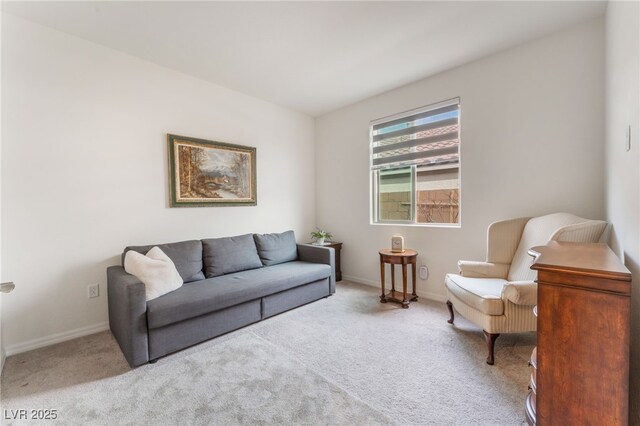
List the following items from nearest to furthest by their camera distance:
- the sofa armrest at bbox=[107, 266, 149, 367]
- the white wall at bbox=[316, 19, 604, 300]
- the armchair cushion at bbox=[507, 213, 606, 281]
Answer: the armchair cushion at bbox=[507, 213, 606, 281] → the sofa armrest at bbox=[107, 266, 149, 367] → the white wall at bbox=[316, 19, 604, 300]

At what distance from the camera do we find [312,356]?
2029mm

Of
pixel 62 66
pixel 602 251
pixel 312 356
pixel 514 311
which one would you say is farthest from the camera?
pixel 62 66

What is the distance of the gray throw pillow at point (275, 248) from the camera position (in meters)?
3.35

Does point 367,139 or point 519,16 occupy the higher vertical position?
point 519,16

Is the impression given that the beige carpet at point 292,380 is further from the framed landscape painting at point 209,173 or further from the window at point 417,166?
the framed landscape painting at point 209,173

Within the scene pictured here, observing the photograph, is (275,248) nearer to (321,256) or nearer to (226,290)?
(321,256)

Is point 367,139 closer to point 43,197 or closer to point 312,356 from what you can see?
point 312,356

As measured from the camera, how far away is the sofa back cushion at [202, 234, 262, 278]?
287cm

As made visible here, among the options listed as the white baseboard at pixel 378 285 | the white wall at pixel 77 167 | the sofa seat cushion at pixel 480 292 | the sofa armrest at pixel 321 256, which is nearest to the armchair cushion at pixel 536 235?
the sofa seat cushion at pixel 480 292

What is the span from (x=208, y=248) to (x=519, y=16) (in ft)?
11.5

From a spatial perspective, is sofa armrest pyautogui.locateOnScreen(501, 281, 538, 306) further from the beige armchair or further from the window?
the window

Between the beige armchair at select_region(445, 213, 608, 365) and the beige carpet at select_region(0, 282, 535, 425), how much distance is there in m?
0.28

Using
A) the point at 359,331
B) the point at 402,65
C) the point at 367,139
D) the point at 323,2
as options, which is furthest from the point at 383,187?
the point at 323,2

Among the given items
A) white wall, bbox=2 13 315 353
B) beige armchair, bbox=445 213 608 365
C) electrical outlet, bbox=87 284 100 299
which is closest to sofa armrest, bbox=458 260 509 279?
beige armchair, bbox=445 213 608 365
